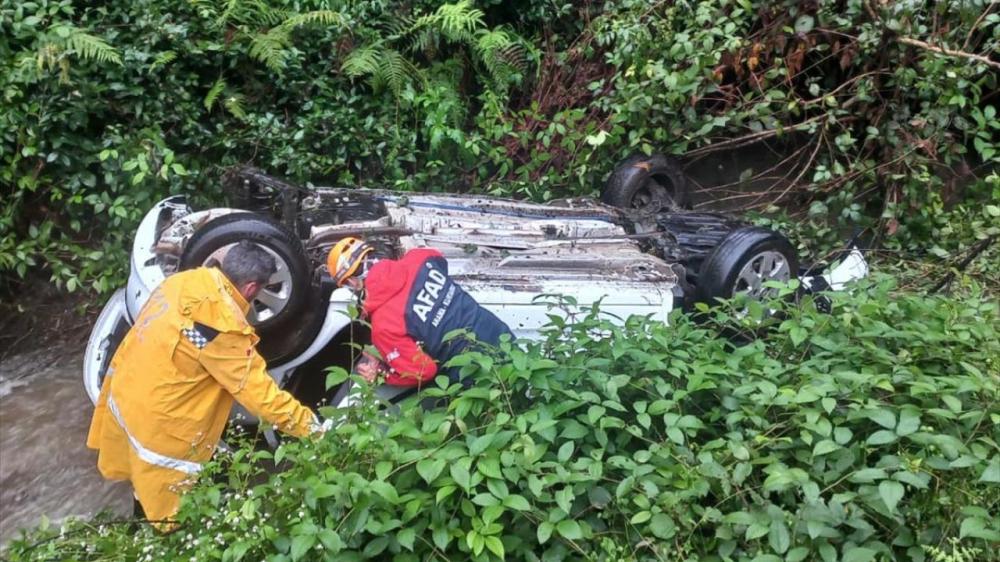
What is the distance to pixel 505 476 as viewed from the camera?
210 centimetres

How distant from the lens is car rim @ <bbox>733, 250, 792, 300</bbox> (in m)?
4.09

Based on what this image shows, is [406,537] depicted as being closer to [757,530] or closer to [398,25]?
[757,530]

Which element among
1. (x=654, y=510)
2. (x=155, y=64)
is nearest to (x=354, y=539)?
(x=654, y=510)

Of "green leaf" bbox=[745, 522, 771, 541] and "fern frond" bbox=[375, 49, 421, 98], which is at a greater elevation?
"fern frond" bbox=[375, 49, 421, 98]

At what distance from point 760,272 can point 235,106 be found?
4.18 m

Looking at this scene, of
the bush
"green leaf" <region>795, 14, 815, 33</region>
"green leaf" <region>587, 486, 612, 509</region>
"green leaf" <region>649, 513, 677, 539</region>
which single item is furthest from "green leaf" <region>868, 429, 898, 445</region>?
"green leaf" <region>795, 14, 815, 33</region>

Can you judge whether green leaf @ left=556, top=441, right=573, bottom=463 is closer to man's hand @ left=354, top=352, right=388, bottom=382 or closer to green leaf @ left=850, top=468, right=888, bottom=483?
green leaf @ left=850, top=468, right=888, bottom=483

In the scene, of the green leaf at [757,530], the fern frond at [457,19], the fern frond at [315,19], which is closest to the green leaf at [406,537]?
the green leaf at [757,530]

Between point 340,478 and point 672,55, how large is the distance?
5075 mm

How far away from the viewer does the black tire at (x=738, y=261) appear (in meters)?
4.00

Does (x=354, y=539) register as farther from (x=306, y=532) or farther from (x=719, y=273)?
(x=719, y=273)

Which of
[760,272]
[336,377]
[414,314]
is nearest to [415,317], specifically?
[414,314]

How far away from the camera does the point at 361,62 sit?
5.96 meters

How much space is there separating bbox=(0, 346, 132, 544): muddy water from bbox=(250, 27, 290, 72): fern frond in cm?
266
